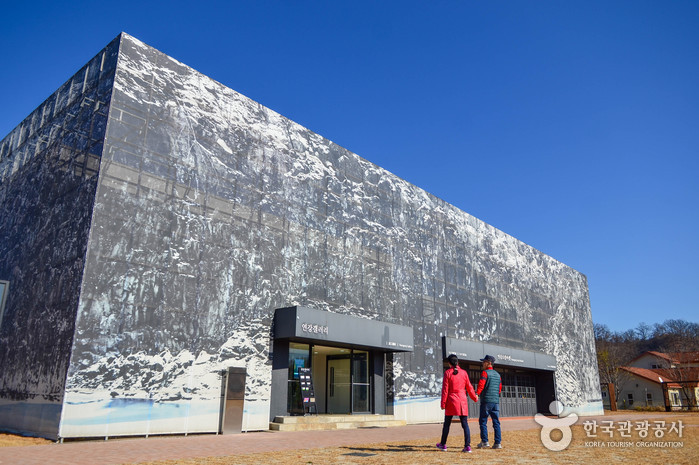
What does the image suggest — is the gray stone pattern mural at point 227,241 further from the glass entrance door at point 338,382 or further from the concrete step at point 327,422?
the glass entrance door at point 338,382

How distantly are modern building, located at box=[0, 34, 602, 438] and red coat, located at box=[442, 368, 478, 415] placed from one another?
6150mm

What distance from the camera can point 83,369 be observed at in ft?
38.5

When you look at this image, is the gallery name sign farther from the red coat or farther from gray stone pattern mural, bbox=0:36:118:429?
the red coat

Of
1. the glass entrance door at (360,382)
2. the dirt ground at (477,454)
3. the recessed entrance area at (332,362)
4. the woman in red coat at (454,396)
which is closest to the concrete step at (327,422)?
the recessed entrance area at (332,362)

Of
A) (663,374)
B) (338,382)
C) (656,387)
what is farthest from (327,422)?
Answer: (663,374)

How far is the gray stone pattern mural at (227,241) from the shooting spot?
12.8 metres

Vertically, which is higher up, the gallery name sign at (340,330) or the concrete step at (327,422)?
the gallery name sign at (340,330)

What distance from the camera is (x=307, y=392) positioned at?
1652 centimetres

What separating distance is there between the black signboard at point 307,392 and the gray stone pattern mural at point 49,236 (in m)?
6.94

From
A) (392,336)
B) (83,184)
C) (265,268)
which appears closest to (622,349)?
(392,336)

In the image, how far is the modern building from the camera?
12.5 m

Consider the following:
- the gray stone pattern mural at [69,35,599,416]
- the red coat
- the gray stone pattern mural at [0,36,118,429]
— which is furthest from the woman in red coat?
the gray stone pattern mural at [0,36,118,429]

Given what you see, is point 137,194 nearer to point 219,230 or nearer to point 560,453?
point 219,230

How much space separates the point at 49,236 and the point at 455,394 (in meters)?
11.5
